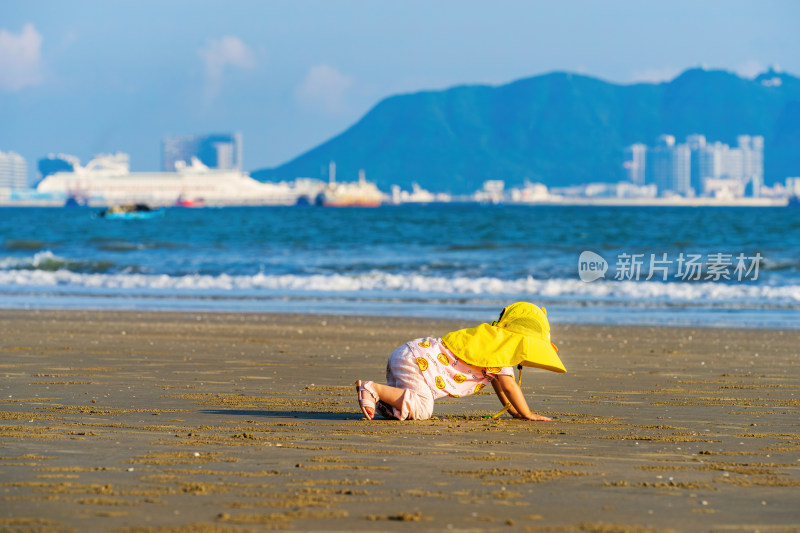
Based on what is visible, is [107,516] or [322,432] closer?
[107,516]

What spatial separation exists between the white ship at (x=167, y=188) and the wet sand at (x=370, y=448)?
447ft

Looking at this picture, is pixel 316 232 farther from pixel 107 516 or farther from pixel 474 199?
pixel 474 199

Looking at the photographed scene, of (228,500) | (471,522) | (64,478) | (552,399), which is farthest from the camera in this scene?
(552,399)

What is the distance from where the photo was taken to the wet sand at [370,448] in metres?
3.53

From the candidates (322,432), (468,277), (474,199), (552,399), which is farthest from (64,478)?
(474,199)

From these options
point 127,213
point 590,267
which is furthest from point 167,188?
point 590,267

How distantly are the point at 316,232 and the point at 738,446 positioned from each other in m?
45.3

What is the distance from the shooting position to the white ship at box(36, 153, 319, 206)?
144m

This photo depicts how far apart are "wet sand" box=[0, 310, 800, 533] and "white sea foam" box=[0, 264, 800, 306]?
8.69 meters

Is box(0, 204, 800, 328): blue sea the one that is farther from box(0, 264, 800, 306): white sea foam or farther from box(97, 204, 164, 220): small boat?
box(97, 204, 164, 220): small boat

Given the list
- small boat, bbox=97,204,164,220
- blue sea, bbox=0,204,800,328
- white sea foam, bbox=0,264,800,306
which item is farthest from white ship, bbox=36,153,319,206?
white sea foam, bbox=0,264,800,306

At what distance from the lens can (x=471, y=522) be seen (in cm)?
343

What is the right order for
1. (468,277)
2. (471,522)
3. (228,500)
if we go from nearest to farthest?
(471,522)
(228,500)
(468,277)

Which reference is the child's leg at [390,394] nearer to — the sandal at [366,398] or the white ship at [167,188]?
the sandal at [366,398]
